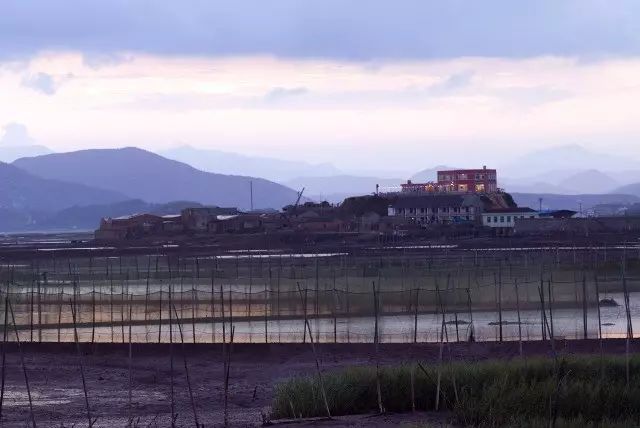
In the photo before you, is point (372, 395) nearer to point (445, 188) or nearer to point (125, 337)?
point (125, 337)

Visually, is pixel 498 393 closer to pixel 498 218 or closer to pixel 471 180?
pixel 498 218

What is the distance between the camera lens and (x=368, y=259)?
51844 mm

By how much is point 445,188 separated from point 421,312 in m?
81.4

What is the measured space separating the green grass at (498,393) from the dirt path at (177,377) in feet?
1.69

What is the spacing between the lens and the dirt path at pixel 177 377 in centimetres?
1534

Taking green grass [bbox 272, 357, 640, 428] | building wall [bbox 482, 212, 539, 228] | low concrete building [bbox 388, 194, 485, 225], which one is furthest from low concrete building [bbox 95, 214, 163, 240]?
green grass [bbox 272, 357, 640, 428]

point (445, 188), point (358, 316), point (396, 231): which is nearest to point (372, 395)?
point (358, 316)

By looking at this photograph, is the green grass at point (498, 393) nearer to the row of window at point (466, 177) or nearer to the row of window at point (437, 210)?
the row of window at point (437, 210)

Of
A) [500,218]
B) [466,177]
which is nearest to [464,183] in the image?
[466,177]

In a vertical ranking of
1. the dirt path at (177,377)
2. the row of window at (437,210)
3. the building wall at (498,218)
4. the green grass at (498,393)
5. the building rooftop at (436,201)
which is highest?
the building rooftop at (436,201)

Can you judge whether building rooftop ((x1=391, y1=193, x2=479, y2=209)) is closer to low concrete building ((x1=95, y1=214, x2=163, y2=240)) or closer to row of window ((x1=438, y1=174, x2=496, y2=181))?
low concrete building ((x1=95, y1=214, x2=163, y2=240))

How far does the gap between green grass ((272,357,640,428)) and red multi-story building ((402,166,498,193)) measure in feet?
299

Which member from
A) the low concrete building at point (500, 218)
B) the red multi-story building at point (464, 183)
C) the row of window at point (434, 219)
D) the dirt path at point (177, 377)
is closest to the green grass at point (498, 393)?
the dirt path at point (177, 377)

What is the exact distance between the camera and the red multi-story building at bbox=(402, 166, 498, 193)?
364ft
